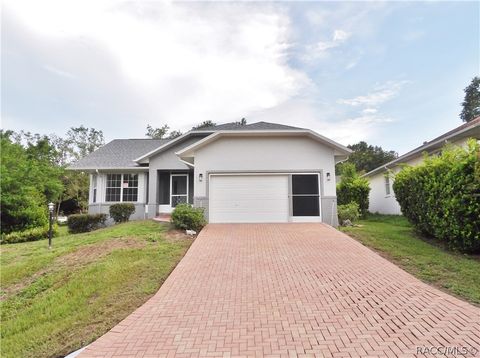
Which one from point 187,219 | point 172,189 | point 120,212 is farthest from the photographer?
point 172,189

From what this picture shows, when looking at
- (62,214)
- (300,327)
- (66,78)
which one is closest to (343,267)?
(300,327)

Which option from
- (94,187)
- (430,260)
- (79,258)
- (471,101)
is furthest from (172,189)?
(471,101)

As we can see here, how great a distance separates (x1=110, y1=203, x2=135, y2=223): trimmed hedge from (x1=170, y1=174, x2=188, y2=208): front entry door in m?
2.70

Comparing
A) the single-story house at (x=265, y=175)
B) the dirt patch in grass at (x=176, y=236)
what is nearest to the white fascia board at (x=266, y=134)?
the single-story house at (x=265, y=175)

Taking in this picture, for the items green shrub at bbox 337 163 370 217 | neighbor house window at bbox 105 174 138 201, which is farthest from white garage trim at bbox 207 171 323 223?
neighbor house window at bbox 105 174 138 201

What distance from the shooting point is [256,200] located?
14398 mm

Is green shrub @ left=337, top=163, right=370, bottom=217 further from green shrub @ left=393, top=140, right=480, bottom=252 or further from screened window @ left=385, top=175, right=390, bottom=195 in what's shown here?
green shrub @ left=393, top=140, right=480, bottom=252

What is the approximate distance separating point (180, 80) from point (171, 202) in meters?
7.43

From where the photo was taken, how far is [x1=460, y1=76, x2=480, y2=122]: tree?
4034cm

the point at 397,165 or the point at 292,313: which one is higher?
the point at 397,165

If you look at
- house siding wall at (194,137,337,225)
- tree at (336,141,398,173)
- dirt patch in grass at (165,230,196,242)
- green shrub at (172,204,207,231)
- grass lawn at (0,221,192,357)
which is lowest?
grass lawn at (0,221,192,357)

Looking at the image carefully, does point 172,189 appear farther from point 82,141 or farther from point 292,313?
point 82,141


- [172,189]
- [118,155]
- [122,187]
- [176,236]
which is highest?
[118,155]

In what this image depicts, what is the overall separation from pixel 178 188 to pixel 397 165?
45.8 ft
